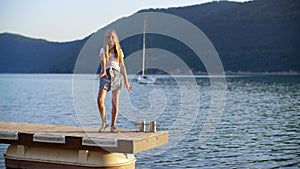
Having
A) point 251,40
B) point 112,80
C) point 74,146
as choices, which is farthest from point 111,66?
point 251,40

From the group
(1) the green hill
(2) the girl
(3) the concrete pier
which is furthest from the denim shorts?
(1) the green hill

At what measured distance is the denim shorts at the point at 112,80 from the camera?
36.1 feet

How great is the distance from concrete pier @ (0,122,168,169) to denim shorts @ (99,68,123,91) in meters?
1.13

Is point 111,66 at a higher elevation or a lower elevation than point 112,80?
higher

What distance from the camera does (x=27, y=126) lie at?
13062 millimetres

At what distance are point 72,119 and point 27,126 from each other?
19989mm

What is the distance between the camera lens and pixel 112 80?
11.0 m

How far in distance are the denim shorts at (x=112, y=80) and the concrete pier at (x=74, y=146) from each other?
1135 mm

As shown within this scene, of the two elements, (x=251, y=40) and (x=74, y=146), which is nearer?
(x=74, y=146)

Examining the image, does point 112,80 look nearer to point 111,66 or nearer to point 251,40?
point 111,66

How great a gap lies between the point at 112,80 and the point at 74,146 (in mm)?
1788

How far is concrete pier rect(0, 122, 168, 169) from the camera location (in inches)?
414

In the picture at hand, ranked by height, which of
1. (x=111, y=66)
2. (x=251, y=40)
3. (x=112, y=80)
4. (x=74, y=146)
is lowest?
(x=74, y=146)

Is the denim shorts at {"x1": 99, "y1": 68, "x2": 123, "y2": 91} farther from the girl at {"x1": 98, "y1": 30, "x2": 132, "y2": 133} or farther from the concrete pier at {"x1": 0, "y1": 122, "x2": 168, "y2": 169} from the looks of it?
the concrete pier at {"x1": 0, "y1": 122, "x2": 168, "y2": 169}
